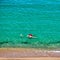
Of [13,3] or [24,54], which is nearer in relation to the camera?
[24,54]

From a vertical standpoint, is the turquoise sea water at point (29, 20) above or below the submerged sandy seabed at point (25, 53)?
above

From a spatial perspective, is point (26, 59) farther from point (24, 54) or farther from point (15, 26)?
point (15, 26)

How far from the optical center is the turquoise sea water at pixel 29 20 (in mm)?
1149

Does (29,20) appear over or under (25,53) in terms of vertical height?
over

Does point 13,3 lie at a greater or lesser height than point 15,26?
greater

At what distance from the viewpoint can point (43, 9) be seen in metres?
1.17

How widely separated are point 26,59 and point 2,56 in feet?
0.33

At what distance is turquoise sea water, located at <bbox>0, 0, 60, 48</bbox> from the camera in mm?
1149

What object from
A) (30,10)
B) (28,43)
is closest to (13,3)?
(30,10)

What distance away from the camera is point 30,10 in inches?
45.9

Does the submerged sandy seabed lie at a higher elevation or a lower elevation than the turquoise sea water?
lower

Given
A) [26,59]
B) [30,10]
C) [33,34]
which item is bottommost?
[26,59]

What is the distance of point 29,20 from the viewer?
1161 mm

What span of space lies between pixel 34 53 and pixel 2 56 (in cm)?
13
